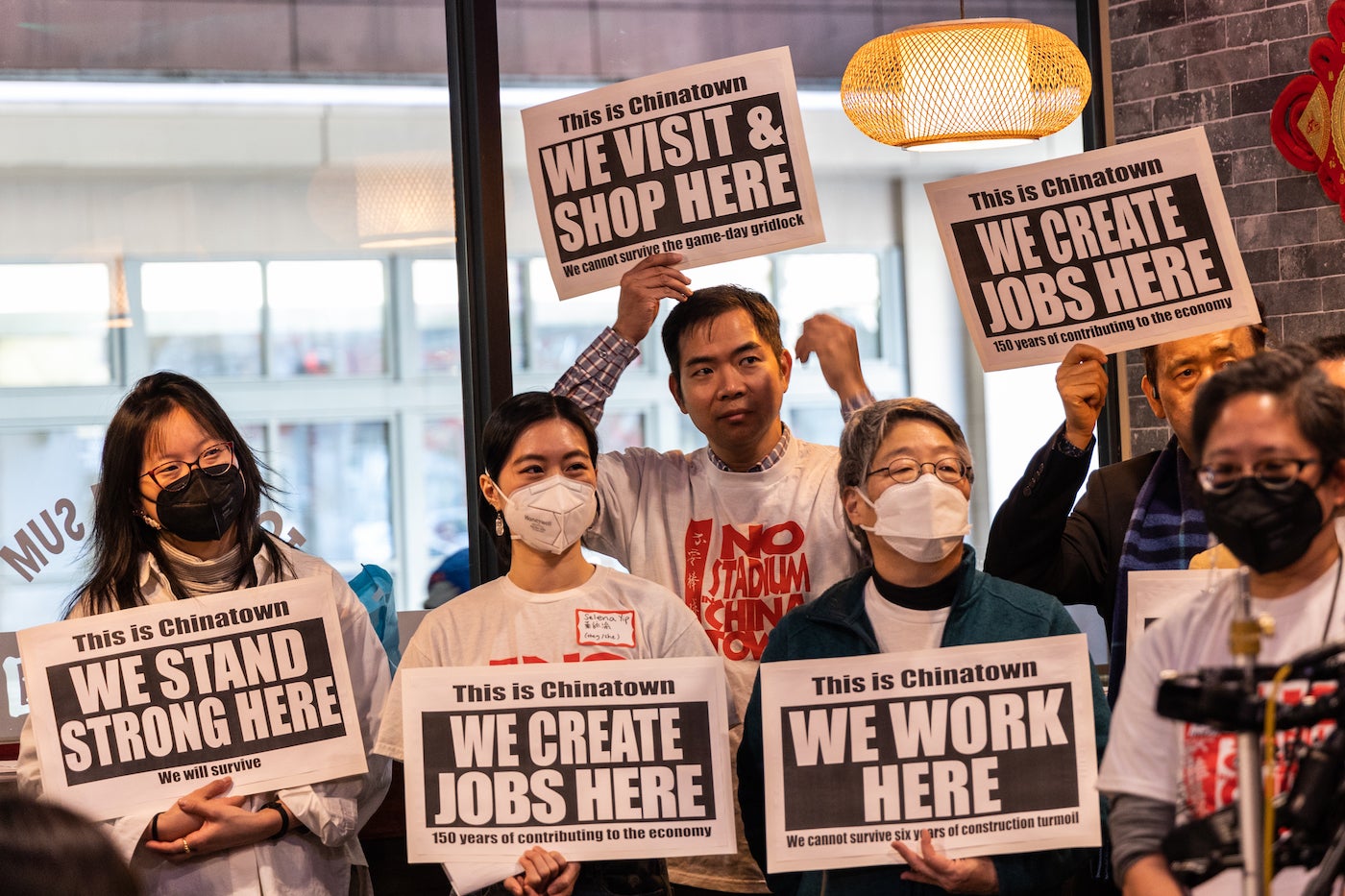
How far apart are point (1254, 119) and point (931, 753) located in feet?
9.98

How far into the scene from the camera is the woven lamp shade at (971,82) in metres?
3.75

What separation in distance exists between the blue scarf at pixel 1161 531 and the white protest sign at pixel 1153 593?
10 cm

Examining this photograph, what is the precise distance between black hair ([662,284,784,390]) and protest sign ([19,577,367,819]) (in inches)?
33.6

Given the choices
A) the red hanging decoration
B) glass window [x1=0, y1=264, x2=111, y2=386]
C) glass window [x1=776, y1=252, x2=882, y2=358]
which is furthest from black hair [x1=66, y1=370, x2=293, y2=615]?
the red hanging decoration

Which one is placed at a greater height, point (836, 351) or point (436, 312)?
point (436, 312)

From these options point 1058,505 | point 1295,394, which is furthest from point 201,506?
point 1295,394

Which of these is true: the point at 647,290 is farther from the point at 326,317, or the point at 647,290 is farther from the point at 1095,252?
the point at 326,317

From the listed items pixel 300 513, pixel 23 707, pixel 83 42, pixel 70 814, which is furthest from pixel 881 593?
pixel 83 42

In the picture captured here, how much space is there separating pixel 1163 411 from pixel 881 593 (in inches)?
32.8

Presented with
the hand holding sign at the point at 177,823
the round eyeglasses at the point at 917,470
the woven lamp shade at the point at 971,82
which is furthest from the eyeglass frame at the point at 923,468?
the woven lamp shade at the point at 971,82

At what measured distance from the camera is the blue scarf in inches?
107

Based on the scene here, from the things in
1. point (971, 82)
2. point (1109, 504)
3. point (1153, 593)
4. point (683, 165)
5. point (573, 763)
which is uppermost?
point (971, 82)

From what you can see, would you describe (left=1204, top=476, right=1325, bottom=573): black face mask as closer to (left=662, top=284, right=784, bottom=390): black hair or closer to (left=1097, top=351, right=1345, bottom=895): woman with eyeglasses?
(left=1097, top=351, right=1345, bottom=895): woman with eyeglasses

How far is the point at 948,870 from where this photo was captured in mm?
2244
